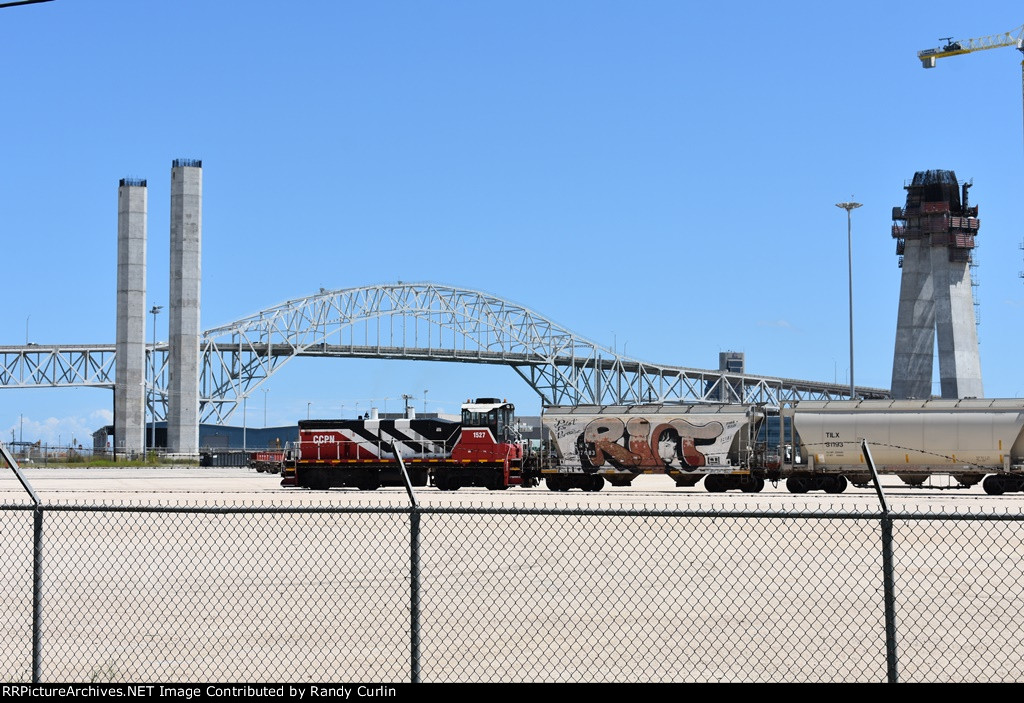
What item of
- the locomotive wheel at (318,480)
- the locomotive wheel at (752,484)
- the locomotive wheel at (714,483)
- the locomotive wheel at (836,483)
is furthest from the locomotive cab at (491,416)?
the locomotive wheel at (836,483)

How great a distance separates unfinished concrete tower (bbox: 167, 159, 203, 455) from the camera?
98625mm

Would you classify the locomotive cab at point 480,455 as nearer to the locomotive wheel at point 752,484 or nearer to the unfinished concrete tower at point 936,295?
the locomotive wheel at point 752,484

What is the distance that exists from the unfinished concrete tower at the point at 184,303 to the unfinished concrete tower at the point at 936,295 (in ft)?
211

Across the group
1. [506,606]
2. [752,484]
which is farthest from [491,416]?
[506,606]

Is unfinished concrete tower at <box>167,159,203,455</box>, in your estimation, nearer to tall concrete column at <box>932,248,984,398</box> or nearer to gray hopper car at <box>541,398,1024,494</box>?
gray hopper car at <box>541,398,1024,494</box>

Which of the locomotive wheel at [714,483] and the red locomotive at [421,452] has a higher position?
the red locomotive at [421,452]

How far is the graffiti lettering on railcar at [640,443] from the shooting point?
157ft

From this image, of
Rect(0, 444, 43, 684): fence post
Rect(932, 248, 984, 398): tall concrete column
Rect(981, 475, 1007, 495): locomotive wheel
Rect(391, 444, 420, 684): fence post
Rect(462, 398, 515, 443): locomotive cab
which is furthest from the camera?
Rect(932, 248, 984, 398): tall concrete column

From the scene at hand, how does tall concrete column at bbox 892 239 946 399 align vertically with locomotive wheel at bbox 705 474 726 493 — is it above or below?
above

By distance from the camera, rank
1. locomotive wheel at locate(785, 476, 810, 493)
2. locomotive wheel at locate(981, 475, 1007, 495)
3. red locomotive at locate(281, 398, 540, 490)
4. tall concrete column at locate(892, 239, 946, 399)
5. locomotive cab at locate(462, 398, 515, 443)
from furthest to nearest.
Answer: tall concrete column at locate(892, 239, 946, 399) → locomotive cab at locate(462, 398, 515, 443) → red locomotive at locate(281, 398, 540, 490) → locomotive wheel at locate(785, 476, 810, 493) → locomotive wheel at locate(981, 475, 1007, 495)

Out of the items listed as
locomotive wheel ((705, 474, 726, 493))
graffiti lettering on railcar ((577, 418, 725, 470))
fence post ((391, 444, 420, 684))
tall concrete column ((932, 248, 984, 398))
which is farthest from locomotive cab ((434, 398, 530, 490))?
tall concrete column ((932, 248, 984, 398))
